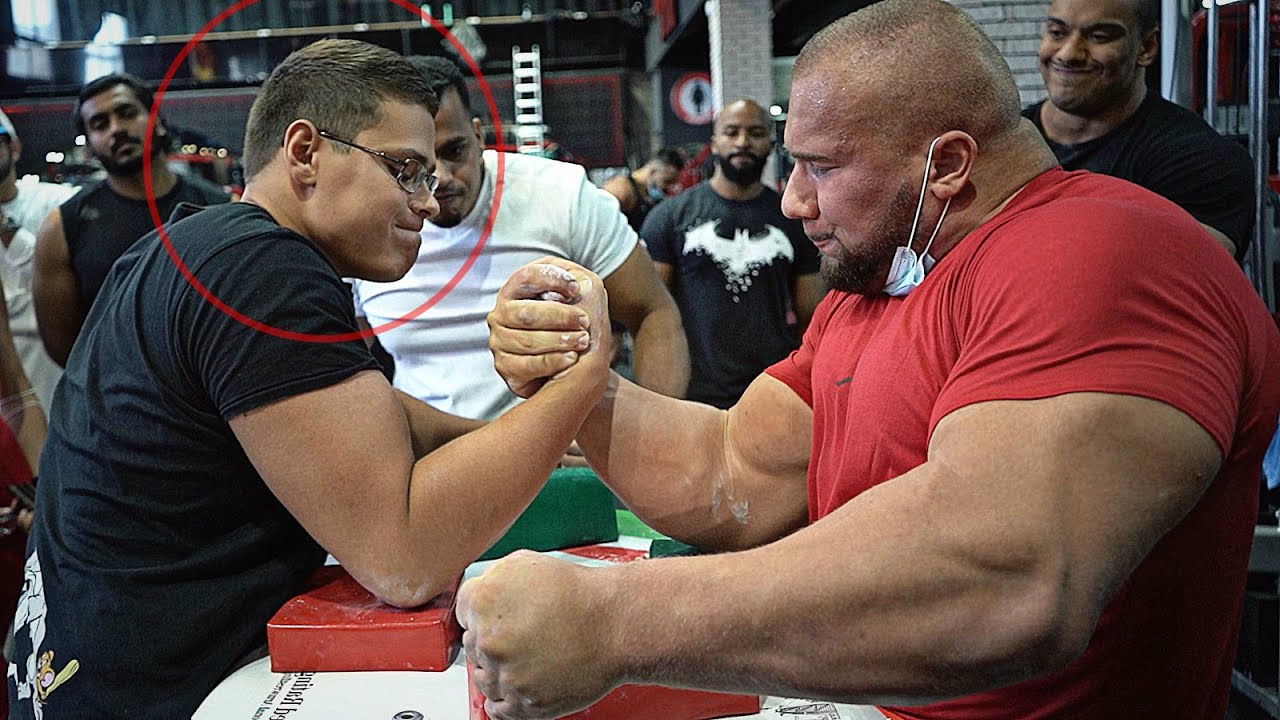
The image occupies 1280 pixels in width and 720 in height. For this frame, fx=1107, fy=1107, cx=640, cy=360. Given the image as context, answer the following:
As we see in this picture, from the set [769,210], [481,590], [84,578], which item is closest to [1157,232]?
[481,590]

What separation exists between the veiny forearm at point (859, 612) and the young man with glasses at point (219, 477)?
0.51m

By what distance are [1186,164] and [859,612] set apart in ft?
7.80

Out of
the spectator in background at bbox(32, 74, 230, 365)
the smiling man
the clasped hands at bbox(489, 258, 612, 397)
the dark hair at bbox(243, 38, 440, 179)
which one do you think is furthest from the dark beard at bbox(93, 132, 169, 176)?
the smiling man

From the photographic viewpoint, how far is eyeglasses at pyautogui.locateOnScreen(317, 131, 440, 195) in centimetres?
159

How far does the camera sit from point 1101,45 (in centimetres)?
301

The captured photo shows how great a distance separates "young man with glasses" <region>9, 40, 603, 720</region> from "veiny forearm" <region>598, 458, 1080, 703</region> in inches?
20.0

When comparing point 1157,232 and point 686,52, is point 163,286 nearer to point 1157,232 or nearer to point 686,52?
point 1157,232

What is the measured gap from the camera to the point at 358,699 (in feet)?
4.31

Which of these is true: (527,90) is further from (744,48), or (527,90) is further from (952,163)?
(952,163)

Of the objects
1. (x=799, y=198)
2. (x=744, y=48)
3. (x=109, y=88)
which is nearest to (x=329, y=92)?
(x=799, y=198)

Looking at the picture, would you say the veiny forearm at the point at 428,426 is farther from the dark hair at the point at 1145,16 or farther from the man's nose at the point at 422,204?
the dark hair at the point at 1145,16

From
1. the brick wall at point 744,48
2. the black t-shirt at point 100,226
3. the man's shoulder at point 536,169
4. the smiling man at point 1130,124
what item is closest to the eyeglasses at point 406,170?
the man's shoulder at point 536,169

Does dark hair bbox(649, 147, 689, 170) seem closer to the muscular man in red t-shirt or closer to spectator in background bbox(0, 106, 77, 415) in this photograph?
spectator in background bbox(0, 106, 77, 415)

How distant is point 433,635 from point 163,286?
0.56m
